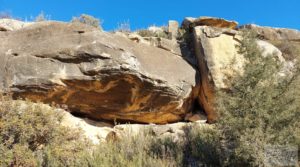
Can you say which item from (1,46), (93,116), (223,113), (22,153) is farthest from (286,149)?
(1,46)

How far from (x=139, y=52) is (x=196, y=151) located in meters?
3.34

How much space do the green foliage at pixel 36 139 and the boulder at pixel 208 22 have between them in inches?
196

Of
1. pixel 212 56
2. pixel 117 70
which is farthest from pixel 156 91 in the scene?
pixel 212 56

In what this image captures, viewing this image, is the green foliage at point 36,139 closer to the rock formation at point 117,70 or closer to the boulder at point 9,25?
the rock formation at point 117,70

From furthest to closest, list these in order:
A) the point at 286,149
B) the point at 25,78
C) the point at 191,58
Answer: the point at 191,58, the point at 25,78, the point at 286,149

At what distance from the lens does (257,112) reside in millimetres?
5820

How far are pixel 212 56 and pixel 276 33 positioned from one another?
3.55 m

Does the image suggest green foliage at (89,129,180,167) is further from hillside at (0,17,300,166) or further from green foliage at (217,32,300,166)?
green foliage at (217,32,300,166)

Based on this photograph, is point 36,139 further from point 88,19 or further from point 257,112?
point 88,19

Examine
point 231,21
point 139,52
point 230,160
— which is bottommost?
point 230,160

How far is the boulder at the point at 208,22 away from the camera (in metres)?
10.3

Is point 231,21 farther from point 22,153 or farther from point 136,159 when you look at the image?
point 22,153

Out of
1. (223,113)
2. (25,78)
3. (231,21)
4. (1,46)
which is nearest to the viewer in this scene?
(223,113)

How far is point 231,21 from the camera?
10.7m
